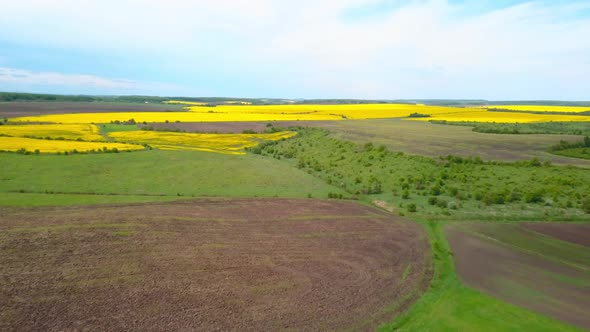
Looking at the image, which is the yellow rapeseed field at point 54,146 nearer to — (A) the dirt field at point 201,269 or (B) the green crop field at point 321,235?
(B) the green crop field at point 321,235

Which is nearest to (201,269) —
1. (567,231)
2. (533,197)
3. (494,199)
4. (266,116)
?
(567,231)

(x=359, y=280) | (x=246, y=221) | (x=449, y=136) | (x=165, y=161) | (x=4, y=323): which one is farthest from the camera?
(x=449, y=136)

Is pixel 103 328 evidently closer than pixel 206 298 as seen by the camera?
Yes

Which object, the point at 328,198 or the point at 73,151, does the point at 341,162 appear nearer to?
the point at 328,198

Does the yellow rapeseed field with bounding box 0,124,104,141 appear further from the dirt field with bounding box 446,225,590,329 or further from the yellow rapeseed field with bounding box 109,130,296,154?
the dirt field with bounding box 446,225,590,329

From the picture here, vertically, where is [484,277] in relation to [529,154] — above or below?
below

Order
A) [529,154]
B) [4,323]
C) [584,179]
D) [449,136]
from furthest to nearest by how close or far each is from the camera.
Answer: [449,136] < [529,154] < [584,179] < [4,323]

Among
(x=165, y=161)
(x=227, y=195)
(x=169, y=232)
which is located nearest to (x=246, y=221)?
(x=169, y=232)
